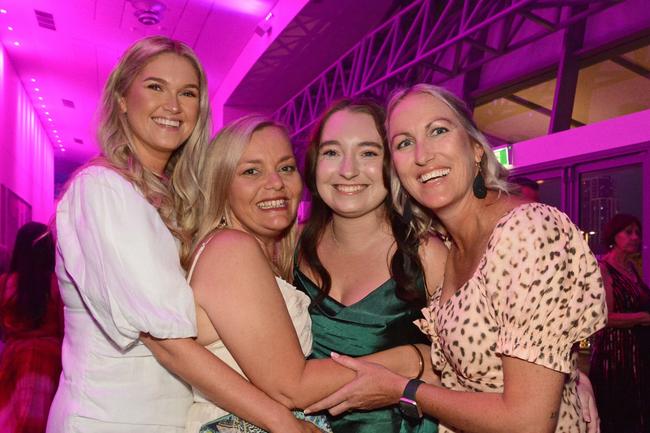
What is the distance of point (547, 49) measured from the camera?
646 cm

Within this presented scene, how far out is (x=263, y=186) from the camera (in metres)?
2.12

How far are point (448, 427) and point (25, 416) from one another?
2.80 m

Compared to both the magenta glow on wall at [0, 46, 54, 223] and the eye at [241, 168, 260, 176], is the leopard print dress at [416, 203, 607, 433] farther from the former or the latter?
the magenta glow on wall at [0, 46, 54, 223]

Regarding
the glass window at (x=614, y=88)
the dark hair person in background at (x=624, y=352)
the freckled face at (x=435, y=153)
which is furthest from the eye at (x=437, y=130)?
the glass window at (x=614, y=88)

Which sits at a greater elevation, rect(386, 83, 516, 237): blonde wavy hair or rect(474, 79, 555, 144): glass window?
rect(474, 79, 555, 144): glass window

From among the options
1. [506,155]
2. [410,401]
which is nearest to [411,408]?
[410,401]

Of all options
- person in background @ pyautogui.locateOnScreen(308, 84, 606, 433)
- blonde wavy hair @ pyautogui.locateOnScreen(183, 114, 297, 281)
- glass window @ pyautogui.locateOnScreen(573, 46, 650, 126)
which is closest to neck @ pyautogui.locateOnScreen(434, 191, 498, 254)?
person in background @ pyautogui.locateOnScreen(308, 84, 606, 433)

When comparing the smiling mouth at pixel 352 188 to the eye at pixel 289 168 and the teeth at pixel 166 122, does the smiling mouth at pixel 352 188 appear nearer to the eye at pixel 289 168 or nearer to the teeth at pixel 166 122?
the eye at pixel 289 168

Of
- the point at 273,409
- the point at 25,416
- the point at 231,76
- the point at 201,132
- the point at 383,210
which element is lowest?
the point at 25,416

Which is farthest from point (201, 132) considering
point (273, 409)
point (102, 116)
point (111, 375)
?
point (273, 409)

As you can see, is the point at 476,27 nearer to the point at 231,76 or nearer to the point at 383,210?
the point at 383,210

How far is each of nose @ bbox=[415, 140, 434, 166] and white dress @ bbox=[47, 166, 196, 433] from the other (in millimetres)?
791

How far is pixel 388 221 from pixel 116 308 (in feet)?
3.77

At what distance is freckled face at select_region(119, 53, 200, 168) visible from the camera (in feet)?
6.88
